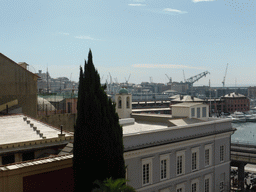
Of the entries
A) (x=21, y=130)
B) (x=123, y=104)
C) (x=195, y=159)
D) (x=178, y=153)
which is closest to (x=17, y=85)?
(x=21, y=130)

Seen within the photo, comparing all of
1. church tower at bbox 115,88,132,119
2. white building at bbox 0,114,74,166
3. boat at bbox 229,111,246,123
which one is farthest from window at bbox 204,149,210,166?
boat at bbox 229,111,246,123

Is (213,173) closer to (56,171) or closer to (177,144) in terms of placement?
(177,144)

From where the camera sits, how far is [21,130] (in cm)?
2052

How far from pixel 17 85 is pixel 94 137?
1623 centimetres

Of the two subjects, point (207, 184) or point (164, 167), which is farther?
point (207, 184)

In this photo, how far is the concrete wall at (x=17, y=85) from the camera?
91.5 feet

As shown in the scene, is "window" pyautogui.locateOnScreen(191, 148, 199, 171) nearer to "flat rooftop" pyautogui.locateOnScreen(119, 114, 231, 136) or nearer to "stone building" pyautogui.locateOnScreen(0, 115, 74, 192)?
"flat rooftop" pyautogui.locateOnScreen(119, 114, 231, 136)

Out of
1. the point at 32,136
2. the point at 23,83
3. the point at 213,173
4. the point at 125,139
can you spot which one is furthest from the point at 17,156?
the point at 213,173

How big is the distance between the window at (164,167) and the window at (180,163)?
1292 millimetres

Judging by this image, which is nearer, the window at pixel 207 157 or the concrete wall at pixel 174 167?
the concrete wall at pixel 174 167

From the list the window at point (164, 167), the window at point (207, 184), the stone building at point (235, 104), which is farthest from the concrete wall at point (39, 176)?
the stone building at point (235, 104)

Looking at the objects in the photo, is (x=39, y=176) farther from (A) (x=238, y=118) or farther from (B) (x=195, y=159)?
(A) (x=238, y=118)

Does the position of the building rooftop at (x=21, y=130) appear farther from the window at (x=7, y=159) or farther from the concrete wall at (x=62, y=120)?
the concrete wall at (x=62, y=120)

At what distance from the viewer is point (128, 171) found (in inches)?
822
